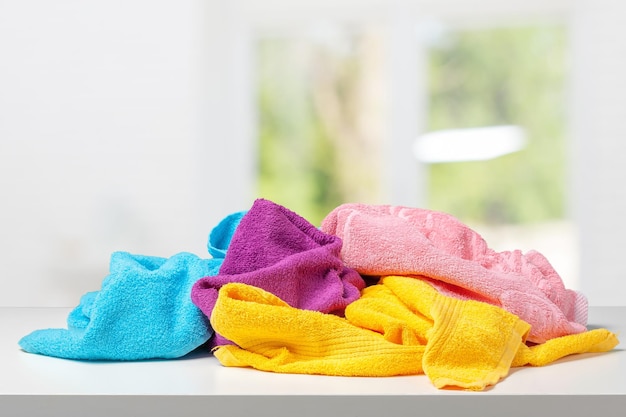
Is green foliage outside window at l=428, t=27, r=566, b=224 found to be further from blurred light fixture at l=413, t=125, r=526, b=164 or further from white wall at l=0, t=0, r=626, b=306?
white wall at l=0, t=0, r=626, b=306

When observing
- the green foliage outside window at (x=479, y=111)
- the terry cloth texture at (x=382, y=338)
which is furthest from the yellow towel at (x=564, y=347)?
the green foliage outside window at (x=479, y=111)

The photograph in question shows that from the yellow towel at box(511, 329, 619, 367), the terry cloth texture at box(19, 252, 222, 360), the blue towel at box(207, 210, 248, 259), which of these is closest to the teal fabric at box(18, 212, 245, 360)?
the terry cloth texture at box(19, 252, 222, 360)

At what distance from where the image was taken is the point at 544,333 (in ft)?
3.67

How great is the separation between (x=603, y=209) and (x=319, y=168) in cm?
155

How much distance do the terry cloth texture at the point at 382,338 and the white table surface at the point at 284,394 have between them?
0.07 feet

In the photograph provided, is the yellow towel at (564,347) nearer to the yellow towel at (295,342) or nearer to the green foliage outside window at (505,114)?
the yellow towel at (295,342)

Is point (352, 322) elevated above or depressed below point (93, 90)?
below

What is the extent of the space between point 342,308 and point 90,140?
9.66ft

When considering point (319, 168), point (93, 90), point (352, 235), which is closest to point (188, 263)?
point (352, 235)

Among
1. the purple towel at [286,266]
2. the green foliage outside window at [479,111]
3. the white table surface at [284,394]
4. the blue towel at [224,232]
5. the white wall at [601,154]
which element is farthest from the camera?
the green foliage outside window at [479,111]

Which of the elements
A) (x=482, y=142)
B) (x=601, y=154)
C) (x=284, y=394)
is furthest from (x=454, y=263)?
(x=482, y=142)

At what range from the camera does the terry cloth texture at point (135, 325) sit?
1.07 meters

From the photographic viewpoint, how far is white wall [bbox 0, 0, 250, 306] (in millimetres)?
3750

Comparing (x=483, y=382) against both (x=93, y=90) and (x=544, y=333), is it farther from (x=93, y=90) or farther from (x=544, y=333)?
(x=93, y=90)
